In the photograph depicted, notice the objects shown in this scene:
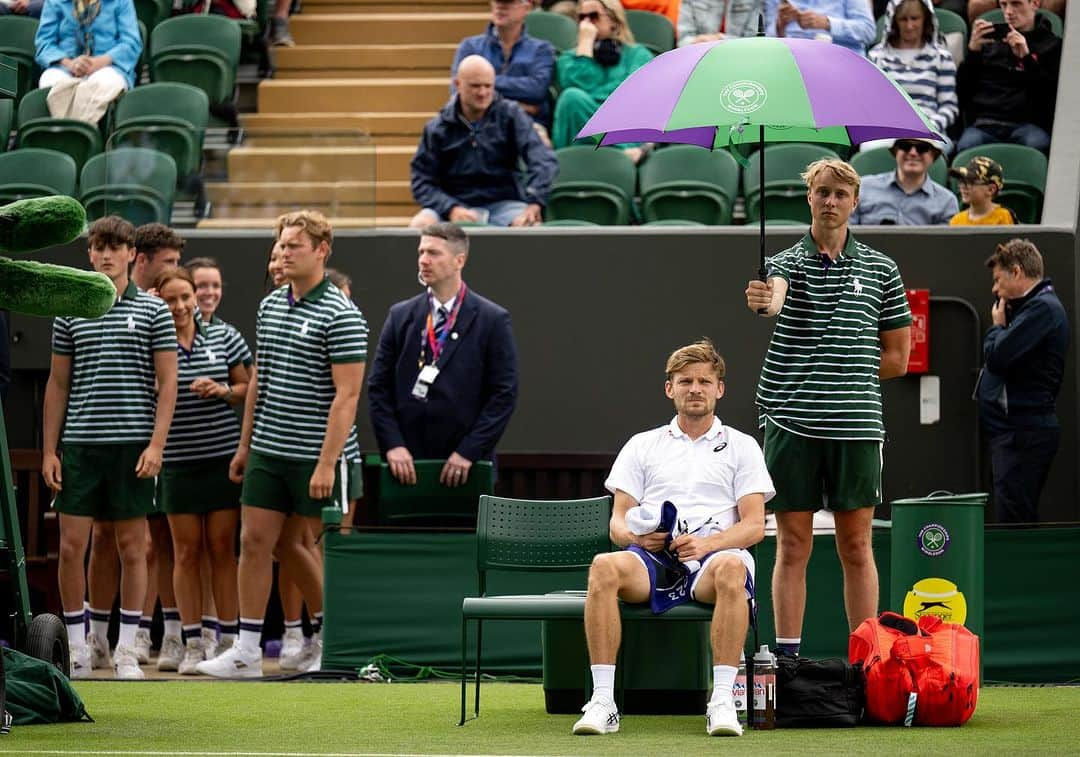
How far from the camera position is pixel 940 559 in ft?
24.3

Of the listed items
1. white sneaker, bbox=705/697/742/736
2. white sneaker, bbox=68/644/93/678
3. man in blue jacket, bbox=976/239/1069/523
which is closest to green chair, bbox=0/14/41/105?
white sneaker, bbox=68/644/93/678

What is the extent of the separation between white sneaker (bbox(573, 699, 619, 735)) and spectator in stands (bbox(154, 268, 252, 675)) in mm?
3063

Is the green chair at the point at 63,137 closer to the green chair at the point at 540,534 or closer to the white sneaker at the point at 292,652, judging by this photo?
the white sneaker at the point at 292,652

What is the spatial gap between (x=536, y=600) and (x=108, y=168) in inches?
196

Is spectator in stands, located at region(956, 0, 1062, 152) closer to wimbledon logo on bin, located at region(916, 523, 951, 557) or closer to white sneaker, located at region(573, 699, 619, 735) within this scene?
wimbledon logo on bin, located at region(916, 523, 951, 557)

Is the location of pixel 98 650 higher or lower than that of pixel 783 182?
lower

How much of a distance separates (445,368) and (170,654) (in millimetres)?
1909

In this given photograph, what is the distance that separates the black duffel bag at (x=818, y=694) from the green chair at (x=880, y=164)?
5318mm

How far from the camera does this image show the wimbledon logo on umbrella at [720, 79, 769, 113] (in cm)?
638

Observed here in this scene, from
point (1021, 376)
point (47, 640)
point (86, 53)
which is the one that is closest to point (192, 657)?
point (47, 640)

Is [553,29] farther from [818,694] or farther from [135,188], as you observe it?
[818,694]

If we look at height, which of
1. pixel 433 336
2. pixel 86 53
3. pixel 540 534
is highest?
pixel 86 53

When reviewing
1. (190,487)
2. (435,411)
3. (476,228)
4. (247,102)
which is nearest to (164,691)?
(190,487)

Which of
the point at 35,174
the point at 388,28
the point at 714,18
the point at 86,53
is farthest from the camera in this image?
the point at 388,28
